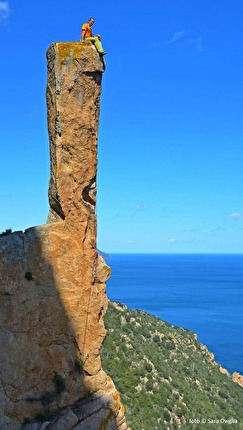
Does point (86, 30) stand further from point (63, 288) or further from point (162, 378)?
point (162, 378)

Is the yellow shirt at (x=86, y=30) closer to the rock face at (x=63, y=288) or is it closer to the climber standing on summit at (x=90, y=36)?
the climber standing on summit at (x=90, y=36)

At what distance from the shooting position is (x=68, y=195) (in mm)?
12758

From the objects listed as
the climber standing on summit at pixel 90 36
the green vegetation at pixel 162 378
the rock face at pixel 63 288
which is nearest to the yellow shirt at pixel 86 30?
the climber standing on summit at pixel 90 36

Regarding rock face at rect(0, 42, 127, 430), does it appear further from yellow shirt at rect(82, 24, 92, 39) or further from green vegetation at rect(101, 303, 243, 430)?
green vegetation at rect(101, 303, 243, 430)

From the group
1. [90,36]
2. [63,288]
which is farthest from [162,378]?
[90,36]

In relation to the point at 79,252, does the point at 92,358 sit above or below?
below

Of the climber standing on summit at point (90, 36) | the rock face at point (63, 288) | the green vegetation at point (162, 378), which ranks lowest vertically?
the green vegetation at point (162, 378)

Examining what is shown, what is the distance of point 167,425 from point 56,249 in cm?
2417

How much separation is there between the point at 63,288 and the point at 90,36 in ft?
25.3

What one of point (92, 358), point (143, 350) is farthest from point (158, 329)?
point (92, 358)

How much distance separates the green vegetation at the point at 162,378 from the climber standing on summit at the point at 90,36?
24.5m

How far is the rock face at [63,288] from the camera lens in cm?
1182

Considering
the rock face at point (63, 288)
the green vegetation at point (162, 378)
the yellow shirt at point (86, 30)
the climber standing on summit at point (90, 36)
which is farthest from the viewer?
the green vegetation at point (162, 378)

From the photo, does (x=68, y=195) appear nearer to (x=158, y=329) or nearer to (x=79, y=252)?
(x=79, y=252)
